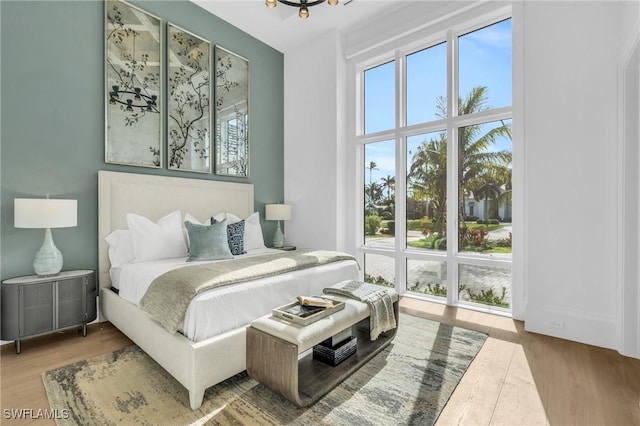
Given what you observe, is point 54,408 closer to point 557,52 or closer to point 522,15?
point 557,52

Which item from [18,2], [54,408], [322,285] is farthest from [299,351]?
[18,2]

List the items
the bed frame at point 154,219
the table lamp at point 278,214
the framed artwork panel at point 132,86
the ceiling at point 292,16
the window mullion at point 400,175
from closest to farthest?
the bed frame at point 154,219 → the framed artwork panel at point 132,86 → the ceiling at point 292,16 → the window mullion at point 400,175 → the table lamp at point 278,214

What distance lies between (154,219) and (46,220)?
1.02 meters

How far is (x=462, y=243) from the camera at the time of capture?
352 cm

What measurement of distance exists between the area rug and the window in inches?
55.0

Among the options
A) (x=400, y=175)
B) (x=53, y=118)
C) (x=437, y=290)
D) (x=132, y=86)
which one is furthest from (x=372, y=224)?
(x=53, y=118)

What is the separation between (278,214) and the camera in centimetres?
432

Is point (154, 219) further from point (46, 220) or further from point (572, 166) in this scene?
point (572, 166)

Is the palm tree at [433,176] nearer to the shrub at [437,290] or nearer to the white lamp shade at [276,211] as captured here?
the shrub at [437,290]

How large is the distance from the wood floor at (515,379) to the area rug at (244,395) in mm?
104

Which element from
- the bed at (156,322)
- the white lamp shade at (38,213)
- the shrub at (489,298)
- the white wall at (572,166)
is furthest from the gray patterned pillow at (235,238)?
the white wall at (572,166)

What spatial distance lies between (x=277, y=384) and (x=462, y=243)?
2.72 m

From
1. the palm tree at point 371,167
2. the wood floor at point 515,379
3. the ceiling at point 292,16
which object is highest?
the ceiling at point 292,16

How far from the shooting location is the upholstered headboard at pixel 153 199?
294 cm
